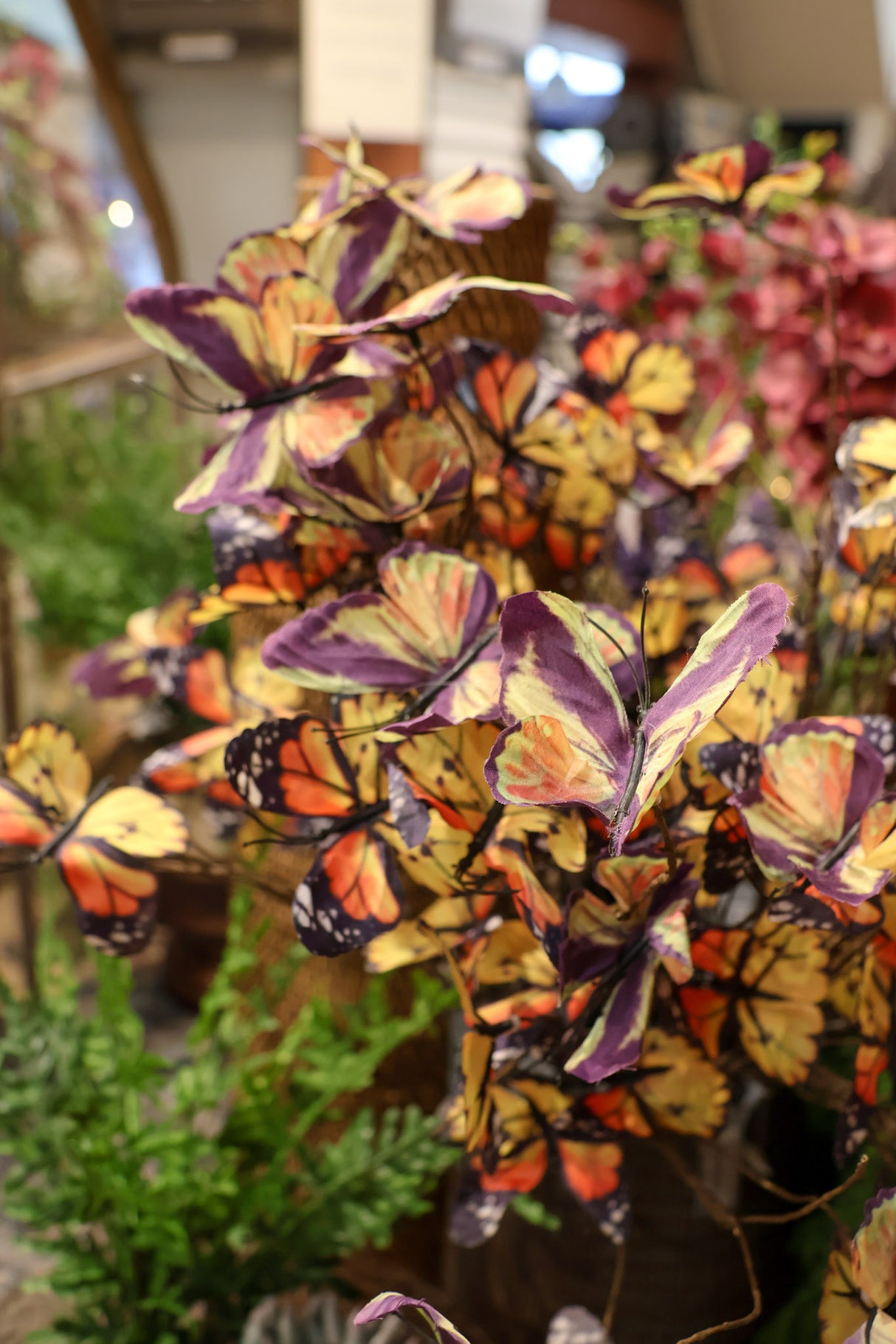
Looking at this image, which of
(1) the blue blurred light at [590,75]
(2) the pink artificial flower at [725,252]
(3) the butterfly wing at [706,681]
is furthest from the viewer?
(1) the blue blurred light at [590,75]

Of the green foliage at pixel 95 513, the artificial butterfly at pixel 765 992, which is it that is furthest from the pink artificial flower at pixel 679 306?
the artificial butterfly at pixel 765 992

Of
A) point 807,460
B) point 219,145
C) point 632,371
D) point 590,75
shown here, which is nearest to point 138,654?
point 632,371

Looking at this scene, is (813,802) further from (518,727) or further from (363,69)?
(363,69)

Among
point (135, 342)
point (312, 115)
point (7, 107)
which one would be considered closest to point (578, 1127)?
point (312, 115)

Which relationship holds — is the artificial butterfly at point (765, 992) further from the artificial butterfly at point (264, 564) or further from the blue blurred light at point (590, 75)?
the blue blurred light at point (590, 75)

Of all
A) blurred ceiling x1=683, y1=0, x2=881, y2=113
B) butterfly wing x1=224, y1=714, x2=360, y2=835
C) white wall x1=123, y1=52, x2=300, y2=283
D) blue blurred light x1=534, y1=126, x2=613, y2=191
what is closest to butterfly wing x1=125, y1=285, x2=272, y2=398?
butterfly wing x1=224, y1=714, x2=360, y2=835

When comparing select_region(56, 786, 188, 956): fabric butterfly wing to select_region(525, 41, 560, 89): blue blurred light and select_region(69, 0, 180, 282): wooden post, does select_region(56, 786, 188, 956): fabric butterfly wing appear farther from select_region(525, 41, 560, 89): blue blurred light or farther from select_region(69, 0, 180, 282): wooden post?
select_region(525, 41, 560, 89): blue blurred light
